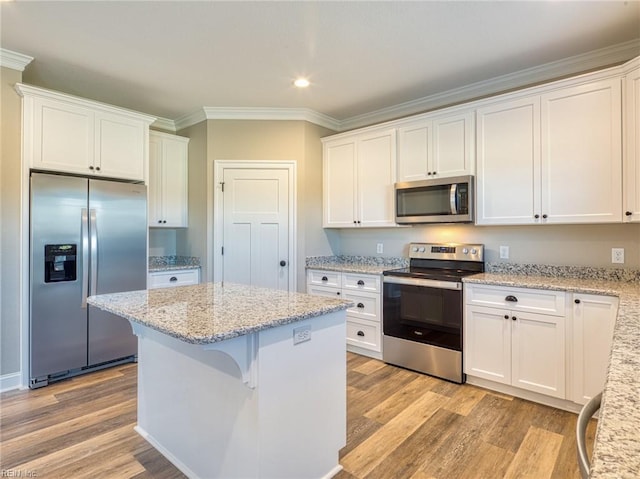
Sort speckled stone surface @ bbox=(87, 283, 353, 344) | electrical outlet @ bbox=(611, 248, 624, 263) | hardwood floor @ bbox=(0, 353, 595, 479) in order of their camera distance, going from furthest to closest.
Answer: electrical outlet @ bbox=(611, 248, 624, 263)
hardwood floor @ bbox=(0, 353, 595, 479)
speckled stone surface @ bbox=(87, 283, 353, 344)

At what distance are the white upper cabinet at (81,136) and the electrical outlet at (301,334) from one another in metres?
2.70

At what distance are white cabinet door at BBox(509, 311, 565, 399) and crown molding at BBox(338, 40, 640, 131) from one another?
1.99 metres

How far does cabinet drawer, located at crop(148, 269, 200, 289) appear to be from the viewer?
11.9 feet

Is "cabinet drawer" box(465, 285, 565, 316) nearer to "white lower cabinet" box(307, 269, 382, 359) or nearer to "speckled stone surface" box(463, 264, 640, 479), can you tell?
"speckled stone surface" box(463, 264, 640, 479)

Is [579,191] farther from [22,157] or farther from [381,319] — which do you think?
[22,157]

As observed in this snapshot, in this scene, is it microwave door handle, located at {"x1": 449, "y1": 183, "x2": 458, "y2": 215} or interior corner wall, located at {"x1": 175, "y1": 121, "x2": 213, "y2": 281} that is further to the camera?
interior corner wall, located at {"x1": 175, "y1": 121, "x2": 213, "y2": 281}

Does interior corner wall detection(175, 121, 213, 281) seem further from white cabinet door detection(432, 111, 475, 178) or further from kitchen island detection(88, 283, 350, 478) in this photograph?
white cabinet door detection(432, 111, 475, 178)

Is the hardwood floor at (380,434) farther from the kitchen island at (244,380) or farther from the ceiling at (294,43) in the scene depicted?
the ceiling at (294,43)

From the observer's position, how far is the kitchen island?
1.47m

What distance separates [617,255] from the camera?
265cm

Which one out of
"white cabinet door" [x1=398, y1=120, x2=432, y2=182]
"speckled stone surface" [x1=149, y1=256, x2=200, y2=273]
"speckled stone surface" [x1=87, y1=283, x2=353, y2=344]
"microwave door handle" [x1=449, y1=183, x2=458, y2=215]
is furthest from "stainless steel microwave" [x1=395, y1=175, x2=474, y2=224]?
"speckled stone surface" [x1=149, y1=256, x2=200, y2=273]

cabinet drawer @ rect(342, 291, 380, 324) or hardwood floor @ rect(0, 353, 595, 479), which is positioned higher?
cabinet drawer @ rect(342, 291, 380, 324)

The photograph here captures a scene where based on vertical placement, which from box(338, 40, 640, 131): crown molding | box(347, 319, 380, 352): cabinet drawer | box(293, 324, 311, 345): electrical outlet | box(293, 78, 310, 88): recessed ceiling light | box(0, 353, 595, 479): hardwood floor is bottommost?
box(0, 353, 595, 479): hardwood floor

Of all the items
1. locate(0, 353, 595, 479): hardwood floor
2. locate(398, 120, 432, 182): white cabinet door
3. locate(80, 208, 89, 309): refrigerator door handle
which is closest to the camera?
Result: locate(0, 353, 595, 479): hardwood floor
